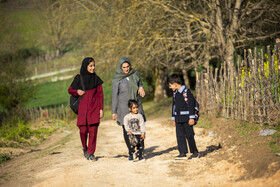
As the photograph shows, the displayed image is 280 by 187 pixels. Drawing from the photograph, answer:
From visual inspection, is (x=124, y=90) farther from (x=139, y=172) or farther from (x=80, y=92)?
(x=139, y=172)

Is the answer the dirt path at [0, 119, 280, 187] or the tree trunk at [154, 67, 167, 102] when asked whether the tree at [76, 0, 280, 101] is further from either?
the tree trunk at [154, 67, 167, 102]

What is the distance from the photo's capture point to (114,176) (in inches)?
225

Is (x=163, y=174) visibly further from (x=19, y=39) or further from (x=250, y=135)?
(x=19, y=39)

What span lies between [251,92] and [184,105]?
3033mm

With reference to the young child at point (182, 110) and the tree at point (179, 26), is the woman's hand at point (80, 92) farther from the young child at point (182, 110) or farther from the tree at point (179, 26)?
the tree at point (179, 26)

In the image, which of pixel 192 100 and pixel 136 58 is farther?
pixel 136 58

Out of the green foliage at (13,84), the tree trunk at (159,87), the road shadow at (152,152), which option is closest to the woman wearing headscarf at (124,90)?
the road shadow at (152,152)

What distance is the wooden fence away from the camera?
7.91m

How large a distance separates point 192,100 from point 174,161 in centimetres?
114

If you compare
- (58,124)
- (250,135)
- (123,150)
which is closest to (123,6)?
(58,124)

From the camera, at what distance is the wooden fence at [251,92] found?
311 inches

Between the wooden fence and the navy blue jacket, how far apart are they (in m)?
2.29

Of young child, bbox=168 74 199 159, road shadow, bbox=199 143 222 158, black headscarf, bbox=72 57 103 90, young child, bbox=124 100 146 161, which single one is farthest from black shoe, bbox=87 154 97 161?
road shadow, bbox=199 143 222 158

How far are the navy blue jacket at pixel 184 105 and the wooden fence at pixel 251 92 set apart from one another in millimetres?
2289
